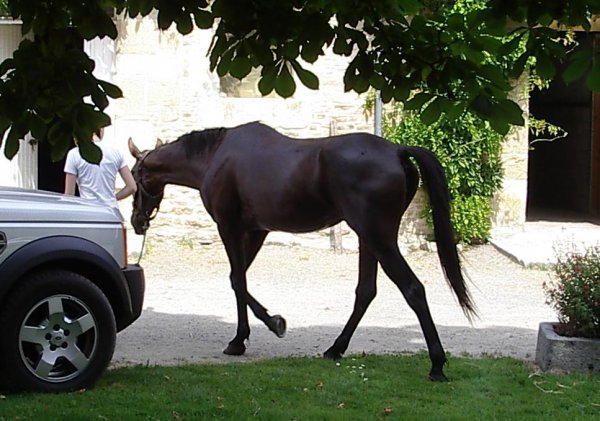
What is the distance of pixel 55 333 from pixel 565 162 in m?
18.3

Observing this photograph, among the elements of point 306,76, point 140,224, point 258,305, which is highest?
point 306,76

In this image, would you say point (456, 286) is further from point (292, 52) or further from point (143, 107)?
point (143, 107)

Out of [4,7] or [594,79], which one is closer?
[594,79]

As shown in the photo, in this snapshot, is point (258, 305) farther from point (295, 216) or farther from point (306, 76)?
point (306, 76)

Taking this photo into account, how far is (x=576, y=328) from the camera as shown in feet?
23.2

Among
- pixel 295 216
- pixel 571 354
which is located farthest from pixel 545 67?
pixel 295 216

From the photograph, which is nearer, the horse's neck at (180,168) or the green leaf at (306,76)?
the green leaf at (306,76)

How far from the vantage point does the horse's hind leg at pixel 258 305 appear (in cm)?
837

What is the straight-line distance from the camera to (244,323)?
26.7ft

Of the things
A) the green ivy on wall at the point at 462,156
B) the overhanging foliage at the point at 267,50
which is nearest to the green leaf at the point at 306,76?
the overhanging foliage at the point at 267,50

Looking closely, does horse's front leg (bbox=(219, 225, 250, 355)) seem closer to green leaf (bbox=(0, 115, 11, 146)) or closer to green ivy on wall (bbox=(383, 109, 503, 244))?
green leaf (bbox=(0, 115, 11, 146))

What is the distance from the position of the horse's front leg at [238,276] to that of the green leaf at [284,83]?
3.79 meters

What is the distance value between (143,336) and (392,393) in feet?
10.1

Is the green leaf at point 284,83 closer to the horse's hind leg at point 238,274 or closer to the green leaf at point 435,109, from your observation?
the green leaf at point 435,109
